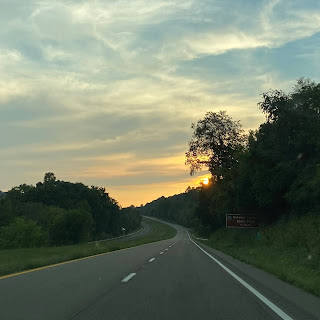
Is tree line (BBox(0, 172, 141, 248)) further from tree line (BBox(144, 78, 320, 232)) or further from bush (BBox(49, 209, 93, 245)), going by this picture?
tree line (BBox(144, 78, 320, 232))

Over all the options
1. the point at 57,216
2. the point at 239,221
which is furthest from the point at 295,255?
the point at 57,216

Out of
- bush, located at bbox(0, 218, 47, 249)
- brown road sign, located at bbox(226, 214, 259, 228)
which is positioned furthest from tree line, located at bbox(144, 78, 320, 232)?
bush, located at bbox(0, 218, 47, 249)

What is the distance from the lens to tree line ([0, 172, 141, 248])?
90438 mm

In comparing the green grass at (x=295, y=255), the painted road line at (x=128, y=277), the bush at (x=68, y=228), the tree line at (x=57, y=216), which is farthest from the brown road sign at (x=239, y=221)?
the bush at (x=68, y=228)

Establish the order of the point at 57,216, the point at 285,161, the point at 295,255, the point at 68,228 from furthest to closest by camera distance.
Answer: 1. the point at 57,216
2. the point at 68,228
3. the point at 285,161
4. the point at 295,255

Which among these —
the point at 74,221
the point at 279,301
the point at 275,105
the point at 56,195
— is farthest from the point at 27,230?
the point at 279,301

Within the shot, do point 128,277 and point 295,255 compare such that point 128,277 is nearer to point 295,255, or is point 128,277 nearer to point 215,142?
point 295,255

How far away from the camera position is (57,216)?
99.9 meters

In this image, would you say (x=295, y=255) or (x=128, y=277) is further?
(x=295, y=255)

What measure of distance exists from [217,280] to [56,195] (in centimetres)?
12694

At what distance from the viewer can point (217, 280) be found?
13.8m

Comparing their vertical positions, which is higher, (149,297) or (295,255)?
(149,297)

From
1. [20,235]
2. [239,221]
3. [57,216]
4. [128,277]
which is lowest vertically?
[128,277]

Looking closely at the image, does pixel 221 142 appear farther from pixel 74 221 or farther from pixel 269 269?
pixel 269 269
